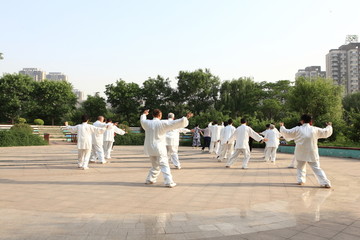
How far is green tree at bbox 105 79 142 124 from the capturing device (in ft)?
159

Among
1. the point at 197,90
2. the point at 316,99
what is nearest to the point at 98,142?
the point at 316,99

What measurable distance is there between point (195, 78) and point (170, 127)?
Answer: 133 feet

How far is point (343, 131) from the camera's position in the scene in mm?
20766

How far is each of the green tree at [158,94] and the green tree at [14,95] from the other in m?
16.7

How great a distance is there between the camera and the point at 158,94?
162 feet

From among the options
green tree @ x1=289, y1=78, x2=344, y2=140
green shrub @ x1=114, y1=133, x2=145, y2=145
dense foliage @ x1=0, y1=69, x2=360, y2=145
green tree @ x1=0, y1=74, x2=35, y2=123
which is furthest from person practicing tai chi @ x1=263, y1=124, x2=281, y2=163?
green tree @ x1=0, y1=74, x2=35, y2=123

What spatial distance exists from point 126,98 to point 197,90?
10.9 m

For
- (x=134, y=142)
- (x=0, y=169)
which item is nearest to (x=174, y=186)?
(x=0, y=169)

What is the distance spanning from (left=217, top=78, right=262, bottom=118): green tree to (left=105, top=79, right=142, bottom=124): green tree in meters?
12.7

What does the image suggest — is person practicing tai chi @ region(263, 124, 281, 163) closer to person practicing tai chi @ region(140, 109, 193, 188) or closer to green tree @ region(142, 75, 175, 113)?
person practicing tai chi @ region(140, 109, 193, 188)

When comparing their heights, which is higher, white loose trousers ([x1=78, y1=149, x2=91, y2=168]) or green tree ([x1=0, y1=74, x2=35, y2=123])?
green tree ([x1=0, y1=74, x2=35, y2=123])

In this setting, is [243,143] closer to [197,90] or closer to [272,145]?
[272,145]

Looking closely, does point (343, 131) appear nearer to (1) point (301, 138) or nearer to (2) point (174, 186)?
(1) point (301, 138)

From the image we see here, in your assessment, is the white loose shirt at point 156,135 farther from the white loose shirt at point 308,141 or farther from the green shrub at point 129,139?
the green shrub at point 129,139
